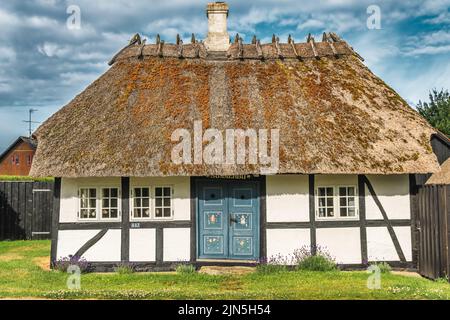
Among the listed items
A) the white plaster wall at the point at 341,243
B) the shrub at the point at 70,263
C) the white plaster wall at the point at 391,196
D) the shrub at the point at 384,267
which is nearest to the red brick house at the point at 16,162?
the shrub at the point at 70,263

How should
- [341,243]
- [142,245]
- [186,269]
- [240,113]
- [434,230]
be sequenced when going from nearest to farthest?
[434,230] → [186,269] → [142,245] → [341,243] → [240,113]

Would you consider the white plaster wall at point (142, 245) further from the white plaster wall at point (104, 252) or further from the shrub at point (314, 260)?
the shrub at point (314, 260)

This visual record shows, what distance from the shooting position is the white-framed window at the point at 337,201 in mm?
11484

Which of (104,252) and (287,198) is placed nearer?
(104,252)

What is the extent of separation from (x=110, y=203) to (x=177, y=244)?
6.58ft

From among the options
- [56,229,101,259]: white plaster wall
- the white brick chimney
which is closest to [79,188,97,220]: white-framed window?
[56,229,101,259]: white plaster wall

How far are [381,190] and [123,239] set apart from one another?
6642 mm

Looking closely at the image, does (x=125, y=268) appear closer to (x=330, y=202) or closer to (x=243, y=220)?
(x=243, y=220)

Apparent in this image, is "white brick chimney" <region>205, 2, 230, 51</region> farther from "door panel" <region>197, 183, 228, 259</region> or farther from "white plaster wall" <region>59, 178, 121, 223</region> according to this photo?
"white plaster wall" <region>59, 178, 121, 223</region>

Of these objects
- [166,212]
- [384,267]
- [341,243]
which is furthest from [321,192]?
[166,212]

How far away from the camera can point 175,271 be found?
36.5 feet

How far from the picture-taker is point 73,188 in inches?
451

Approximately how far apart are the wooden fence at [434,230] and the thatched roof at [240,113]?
0.99 meters

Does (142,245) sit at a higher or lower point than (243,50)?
lower
